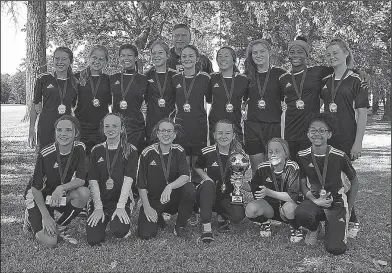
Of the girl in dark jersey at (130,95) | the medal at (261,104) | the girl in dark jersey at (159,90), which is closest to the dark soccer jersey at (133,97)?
the girl in dark jersey at (130,95)

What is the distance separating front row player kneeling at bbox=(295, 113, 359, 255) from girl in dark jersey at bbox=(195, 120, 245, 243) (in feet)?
2.67

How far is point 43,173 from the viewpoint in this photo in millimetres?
4887

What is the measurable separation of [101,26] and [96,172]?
18.9 meters

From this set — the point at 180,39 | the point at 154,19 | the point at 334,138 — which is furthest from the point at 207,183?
the point at 154,19

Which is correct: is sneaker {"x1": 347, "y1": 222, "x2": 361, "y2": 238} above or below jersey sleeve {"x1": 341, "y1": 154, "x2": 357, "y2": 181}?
below

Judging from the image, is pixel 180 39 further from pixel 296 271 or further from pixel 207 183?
pixel 296 271

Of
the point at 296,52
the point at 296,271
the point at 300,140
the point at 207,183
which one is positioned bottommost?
the point at 296,271

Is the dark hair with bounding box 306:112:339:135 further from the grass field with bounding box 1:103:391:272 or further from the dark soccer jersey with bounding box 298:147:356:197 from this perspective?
the grass field with bounding box 1:103:391:272

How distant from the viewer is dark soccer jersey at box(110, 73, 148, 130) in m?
5.72

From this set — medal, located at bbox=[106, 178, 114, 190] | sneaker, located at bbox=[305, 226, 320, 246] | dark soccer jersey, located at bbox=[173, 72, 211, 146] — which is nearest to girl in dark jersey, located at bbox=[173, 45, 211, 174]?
dark soccer jersey, located at bbox=[173, 72, 211, 146]

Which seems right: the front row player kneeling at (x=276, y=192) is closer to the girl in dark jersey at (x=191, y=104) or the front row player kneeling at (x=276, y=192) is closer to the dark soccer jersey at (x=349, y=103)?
the dark soccer jersey at (x=349, y=103)

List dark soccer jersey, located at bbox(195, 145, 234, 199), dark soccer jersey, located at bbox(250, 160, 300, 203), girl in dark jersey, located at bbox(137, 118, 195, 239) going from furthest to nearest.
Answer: dark soccer jersey, located at bbox(195, 145, 234, 199) → girl in dark jersey, located at bbox(137, 118, 195, 239) → dark soccer jersey, located at bbox(250, 160, 300, 203)

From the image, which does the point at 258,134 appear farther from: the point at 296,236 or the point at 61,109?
→ the point at 61,109

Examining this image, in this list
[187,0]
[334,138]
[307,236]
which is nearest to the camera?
[307,236]
